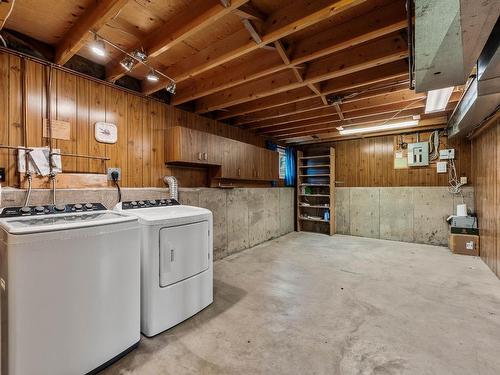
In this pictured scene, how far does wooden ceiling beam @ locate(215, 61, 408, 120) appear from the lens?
8.40 feet

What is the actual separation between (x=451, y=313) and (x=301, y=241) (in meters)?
3.05

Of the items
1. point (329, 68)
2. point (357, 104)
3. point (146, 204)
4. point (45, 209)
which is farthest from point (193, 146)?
point (357, 104)

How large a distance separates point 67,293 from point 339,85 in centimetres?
326

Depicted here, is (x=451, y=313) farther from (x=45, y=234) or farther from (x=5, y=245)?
(x=5, y=245)

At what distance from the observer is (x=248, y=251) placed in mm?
4406

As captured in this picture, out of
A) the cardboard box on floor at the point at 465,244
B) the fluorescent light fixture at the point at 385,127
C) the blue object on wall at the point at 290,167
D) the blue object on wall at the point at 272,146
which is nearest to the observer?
the cardboard box on floor at the point at 465,244

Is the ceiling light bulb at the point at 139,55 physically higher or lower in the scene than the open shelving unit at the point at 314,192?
higher

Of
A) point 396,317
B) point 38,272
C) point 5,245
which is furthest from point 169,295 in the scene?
point 396,317

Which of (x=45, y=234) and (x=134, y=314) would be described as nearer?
(x=45, y=234)

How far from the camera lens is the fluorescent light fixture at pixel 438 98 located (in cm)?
272

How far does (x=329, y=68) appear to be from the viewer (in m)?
2.54

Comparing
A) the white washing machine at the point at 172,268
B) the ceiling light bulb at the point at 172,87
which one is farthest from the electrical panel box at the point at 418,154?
the ceiling light bulb at the point at 172,87

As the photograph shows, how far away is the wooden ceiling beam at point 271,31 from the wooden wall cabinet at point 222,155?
82 cm

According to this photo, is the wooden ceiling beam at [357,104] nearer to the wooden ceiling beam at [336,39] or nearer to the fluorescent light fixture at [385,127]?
the fluorescent light fixture at [385,127]
